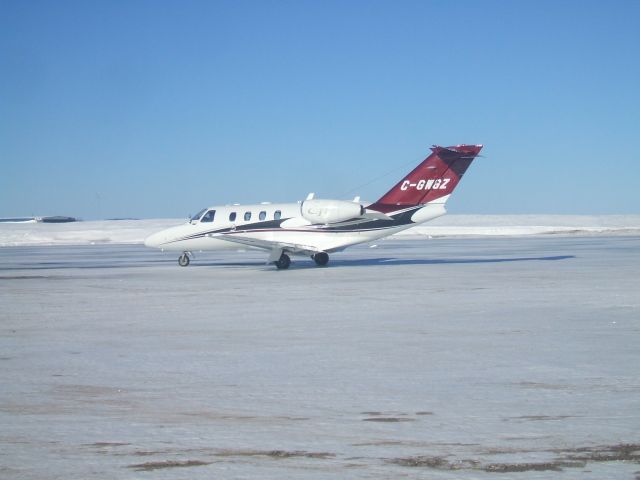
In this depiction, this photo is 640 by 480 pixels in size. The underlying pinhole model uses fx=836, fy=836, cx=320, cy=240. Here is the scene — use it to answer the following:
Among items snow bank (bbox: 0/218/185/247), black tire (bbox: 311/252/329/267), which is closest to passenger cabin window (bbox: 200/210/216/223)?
black tire (bbox: 311/252/329/267)

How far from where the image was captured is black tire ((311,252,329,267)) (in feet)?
106

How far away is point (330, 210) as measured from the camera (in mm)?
30328

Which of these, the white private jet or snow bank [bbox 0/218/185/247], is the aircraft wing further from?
snow bank [bbox 0/218/185/247]

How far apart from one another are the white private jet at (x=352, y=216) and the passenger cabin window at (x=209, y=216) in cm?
183

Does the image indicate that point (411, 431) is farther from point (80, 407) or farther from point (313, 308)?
point (313, 308)

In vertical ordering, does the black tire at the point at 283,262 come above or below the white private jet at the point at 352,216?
below

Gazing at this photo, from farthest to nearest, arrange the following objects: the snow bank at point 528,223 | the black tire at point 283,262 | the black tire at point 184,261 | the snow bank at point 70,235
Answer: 1. the snow bank at point 528,223
2. the snow bank at point 70,235
3. the black tire at point 184,261
4. the black tire at point 283,262

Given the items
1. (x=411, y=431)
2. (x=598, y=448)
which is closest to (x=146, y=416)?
(x=411, y=431)

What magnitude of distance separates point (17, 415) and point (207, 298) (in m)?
12.0

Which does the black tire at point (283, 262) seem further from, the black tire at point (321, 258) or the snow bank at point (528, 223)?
the snow bank at point (528, 223)

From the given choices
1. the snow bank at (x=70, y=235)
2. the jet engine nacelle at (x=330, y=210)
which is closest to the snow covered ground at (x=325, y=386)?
the jet engine nacelle at (x=330, y=210)

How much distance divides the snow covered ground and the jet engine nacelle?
10.4 metres

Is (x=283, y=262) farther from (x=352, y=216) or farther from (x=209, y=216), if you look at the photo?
(x=209, y=216)

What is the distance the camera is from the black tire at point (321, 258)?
32.2 metres
